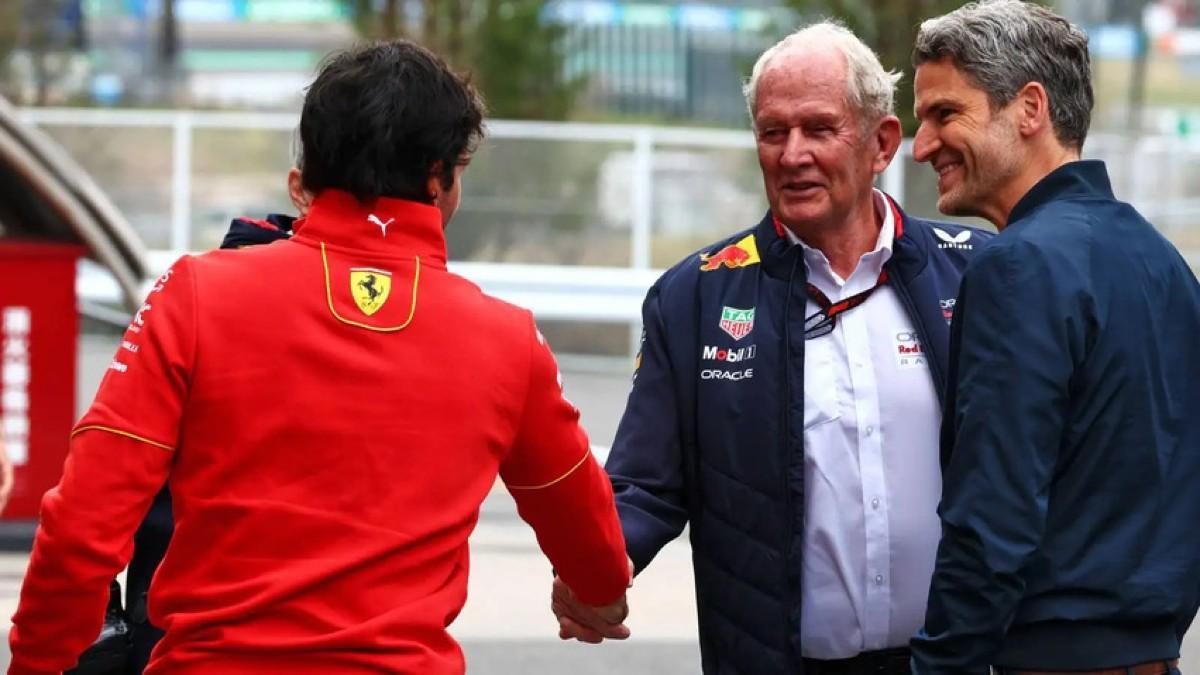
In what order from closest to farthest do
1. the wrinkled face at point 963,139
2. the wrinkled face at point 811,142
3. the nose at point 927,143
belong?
1. the wrinkled face at point 963,139
2. the nose at point 927,143
3. the wrinkled face at point 811,142

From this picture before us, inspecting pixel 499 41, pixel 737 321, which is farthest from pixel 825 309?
pixel 499 41

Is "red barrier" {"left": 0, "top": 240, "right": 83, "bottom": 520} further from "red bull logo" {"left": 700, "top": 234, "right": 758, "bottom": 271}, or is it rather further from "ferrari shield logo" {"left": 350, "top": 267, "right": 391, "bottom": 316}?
"ferrari shield logo" {"left": 350, "top": 267, "right": 391, "bottom": 316}

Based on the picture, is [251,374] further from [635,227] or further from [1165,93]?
[1165,93]

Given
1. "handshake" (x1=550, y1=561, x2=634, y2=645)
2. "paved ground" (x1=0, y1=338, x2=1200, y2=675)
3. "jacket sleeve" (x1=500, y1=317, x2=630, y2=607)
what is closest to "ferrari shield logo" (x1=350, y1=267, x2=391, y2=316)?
"jacket sleeve" (x1=500, y1=317, x2=630, y2=607)

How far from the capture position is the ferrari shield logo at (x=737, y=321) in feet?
12.6

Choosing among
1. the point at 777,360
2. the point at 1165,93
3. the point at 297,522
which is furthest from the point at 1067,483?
the point at 1165,93

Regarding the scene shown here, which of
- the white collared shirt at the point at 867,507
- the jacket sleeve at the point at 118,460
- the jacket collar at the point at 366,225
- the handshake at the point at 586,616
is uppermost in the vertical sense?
the jacket collar at the point at 366,225

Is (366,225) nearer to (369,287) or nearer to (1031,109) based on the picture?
(369,287)

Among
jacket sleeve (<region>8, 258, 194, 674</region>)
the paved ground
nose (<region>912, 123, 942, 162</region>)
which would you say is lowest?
the paved ground

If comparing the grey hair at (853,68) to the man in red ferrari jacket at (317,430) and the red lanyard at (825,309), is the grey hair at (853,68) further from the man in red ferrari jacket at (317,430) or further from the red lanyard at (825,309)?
the man in red ferrari jacket at (317,430)

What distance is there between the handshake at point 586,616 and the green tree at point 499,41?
52.6 ft

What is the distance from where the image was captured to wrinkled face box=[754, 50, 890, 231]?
3838mm

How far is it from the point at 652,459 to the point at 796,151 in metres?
0.63

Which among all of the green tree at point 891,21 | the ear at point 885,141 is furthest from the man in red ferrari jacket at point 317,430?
the green tree at point 891,21
